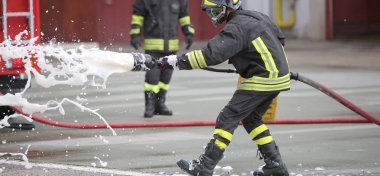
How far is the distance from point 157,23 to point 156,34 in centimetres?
13

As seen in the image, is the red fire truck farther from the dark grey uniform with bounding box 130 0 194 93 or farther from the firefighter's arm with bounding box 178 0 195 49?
the firefighter's arm with bounding box 178 0 195 49

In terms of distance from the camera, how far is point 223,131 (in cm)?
700

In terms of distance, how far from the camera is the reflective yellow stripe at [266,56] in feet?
22.9

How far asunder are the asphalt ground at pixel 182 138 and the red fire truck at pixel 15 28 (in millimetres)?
610

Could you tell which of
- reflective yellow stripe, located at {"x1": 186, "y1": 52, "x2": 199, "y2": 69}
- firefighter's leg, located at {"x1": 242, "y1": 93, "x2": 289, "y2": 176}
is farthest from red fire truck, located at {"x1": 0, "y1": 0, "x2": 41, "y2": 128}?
firefighter's leg, located at {"x1": 242, "y1": 93, "x2": 289, "y2": 176}

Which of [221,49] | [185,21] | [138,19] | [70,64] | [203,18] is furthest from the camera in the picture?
[203,18]

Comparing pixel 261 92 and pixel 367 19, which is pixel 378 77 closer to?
pixel 261 92

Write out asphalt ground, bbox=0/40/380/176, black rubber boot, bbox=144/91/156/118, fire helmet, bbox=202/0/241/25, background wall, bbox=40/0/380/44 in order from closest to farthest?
1. fire helmet, bbox=202/0/241/25
2. asphalt ground, bbox=0/40/380/176
3. black rubber boot, bbox=144/91/156/118
4. background wall, bbox=40/0/380/44

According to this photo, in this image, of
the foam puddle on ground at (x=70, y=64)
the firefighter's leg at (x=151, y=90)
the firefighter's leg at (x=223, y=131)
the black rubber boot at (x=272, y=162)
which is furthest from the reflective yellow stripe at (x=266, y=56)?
the firefighter's leg at (x=151, y=90)

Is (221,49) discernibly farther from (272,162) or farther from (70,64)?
(70,64)

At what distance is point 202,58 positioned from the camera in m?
6.88

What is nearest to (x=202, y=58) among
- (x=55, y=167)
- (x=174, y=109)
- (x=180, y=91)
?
(x=55, y=167)

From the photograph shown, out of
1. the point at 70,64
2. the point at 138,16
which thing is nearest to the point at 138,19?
the point at 138,16

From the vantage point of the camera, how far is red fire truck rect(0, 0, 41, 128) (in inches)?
355
